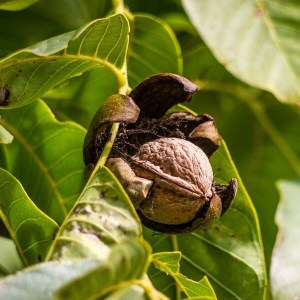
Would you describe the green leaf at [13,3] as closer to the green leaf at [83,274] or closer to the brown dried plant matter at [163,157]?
the brown dried plant matter at [163,157]

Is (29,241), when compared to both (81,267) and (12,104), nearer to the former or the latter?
(12,104)

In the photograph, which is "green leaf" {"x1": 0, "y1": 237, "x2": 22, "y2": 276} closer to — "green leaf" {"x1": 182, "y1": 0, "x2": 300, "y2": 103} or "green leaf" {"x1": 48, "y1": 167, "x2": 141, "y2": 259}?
"green leaf" {"x1": 182, "y1": 0, "x2": 300, "y2": 103}

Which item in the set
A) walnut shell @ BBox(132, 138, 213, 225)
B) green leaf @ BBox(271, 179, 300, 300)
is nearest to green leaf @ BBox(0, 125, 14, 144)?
walnut shell @ BBox(132, 138, 213, 225)

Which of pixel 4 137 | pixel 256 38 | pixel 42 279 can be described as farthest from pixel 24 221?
pixel 256 38

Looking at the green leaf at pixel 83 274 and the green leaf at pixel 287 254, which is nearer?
the green leaf at pixel 83 274

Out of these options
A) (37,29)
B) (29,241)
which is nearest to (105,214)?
(29,241)

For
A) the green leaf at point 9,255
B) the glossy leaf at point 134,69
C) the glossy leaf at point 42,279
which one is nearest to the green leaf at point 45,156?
the glossy leaf at point 134,69

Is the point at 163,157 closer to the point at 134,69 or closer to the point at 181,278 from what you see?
the point at 181,278
